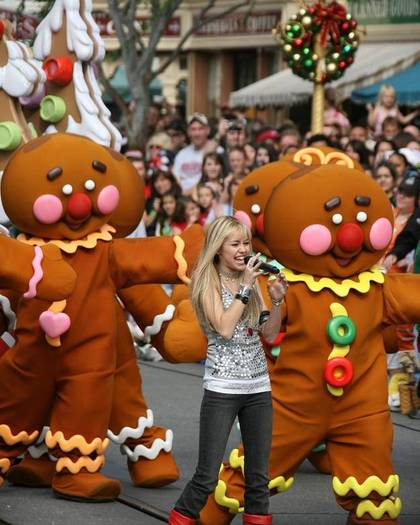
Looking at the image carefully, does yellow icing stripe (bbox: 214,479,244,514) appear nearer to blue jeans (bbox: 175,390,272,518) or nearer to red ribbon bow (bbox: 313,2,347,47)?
blue jeans (bbox: 175,390,272,518)

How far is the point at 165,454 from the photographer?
8.14 meters

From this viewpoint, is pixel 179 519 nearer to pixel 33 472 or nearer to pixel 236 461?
pixel 236 461

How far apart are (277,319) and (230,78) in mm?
28792

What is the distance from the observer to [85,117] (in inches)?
371

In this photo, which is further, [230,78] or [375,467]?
[230,78]

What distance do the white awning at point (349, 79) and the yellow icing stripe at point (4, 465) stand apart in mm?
16279

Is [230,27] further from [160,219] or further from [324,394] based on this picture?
[324,394]

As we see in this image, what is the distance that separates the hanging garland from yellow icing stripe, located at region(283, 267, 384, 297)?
813cm

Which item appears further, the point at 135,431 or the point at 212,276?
the point at 135,431

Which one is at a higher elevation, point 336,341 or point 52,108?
point 52,108

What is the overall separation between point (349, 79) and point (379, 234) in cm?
1711

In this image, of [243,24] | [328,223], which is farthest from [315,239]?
[243,24]

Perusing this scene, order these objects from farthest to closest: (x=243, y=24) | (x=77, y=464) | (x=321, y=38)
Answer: (x=243, y=24) → (x=321, y=38) → (x=77, y=464)

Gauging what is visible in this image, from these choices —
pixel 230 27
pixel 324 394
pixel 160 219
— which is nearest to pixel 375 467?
pixel 324 394
